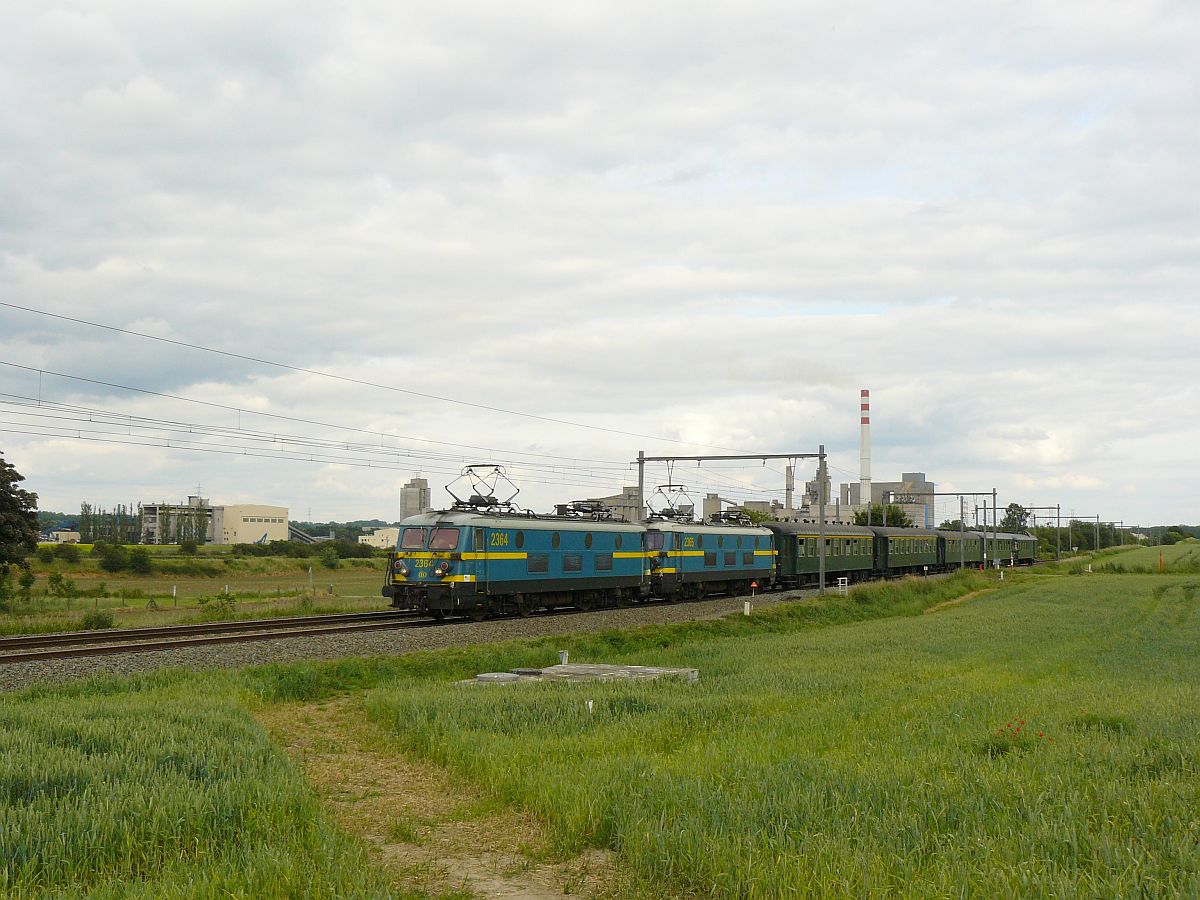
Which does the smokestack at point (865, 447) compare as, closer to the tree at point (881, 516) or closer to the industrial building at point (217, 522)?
the tree at point (881, 516)

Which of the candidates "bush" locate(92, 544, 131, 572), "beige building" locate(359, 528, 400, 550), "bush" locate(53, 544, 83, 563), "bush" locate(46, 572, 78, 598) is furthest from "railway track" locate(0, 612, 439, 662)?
"beige building" locate(359, 528, 400, 550)

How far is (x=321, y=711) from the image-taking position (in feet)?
51.7

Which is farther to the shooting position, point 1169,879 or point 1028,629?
point 1028,629

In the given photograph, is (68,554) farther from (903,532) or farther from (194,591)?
(903,532)

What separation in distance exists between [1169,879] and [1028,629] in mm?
28151

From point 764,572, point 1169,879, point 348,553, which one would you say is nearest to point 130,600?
point 764,572

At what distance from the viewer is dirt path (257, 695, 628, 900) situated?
284 inches

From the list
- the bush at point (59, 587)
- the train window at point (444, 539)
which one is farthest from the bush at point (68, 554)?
the train window at point (444, 539)

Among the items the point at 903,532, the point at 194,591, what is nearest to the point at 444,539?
the point at 194,591

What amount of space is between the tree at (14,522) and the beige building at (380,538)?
298ft

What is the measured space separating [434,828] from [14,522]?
122ft

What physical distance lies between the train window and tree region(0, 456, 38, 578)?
2095cm

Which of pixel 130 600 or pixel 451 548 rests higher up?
pixel 451 548

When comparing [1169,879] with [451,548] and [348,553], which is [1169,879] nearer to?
[451,548]
